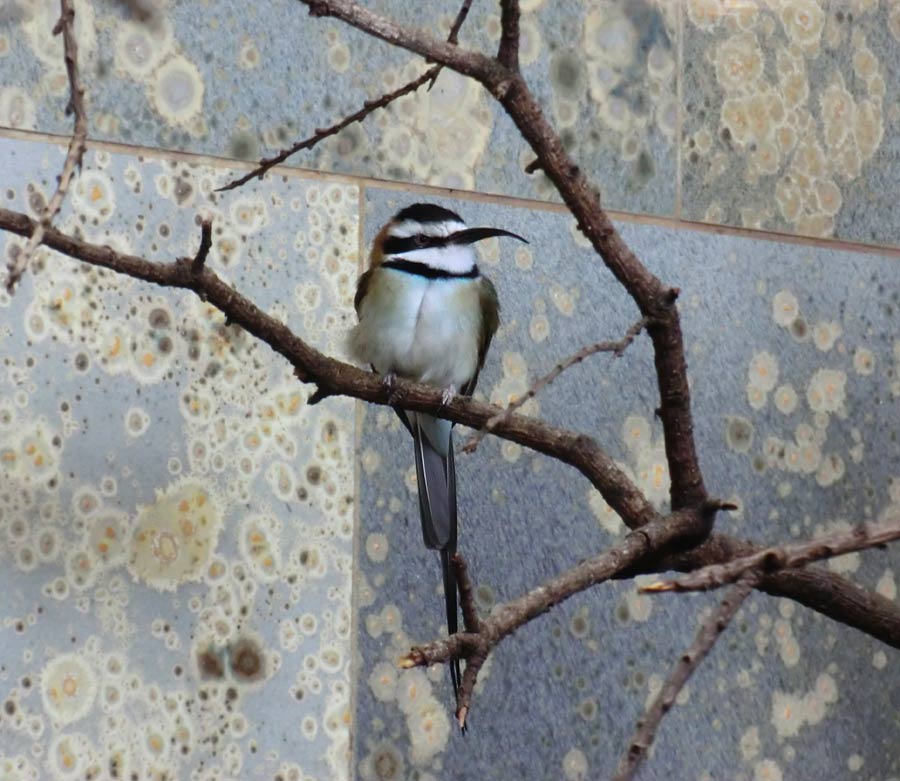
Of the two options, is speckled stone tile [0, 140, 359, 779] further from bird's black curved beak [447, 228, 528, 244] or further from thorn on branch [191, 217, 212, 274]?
thorn on branch [191, 217, 212, 274]

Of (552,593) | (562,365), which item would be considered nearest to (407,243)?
(562,365)

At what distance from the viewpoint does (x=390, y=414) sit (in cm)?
178

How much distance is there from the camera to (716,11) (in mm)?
2031

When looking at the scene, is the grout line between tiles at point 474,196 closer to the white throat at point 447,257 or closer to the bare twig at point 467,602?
the white throat at point 447,257

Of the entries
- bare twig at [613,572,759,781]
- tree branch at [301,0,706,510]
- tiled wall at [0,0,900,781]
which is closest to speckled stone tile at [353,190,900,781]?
tiled wall at [0,0,900,781]

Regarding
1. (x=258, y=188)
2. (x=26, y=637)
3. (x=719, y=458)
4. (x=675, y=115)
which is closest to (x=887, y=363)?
(x=719, y=458)

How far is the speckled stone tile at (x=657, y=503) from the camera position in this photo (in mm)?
1770

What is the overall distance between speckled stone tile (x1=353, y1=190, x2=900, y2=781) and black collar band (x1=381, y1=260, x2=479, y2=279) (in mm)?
118

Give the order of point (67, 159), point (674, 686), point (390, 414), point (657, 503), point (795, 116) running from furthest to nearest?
point (795, 116), point (657, 503), point (390, 414), point (67, 159), point (674, 686)

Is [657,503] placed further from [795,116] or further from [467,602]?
[467,602]

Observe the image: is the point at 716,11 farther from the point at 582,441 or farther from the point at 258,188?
the point at 582,441

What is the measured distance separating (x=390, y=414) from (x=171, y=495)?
28cm

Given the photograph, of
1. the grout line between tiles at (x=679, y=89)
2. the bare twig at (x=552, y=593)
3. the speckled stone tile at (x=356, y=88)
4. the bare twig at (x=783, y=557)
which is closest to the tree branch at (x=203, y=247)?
the bare twig at (x=552, y=593)

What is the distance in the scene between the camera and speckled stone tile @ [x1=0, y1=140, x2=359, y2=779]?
157cm
